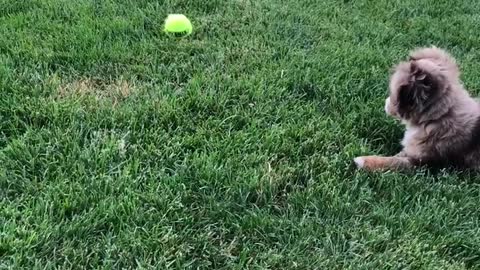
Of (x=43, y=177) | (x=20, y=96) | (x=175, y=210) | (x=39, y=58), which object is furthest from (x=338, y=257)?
(x=39, y=58)

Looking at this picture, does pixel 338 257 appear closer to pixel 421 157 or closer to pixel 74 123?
pixel 421 157

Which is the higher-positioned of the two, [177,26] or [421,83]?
[177,26]

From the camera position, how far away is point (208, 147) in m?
3.41

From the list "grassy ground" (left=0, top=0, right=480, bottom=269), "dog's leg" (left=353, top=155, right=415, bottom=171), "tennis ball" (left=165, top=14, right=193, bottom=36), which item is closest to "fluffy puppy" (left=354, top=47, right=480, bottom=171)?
"dog's leg" (left=353, top=155, right=415, bottom=171)

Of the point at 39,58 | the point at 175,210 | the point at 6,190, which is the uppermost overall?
the point at 39,58

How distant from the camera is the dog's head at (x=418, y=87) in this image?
3.46 meters

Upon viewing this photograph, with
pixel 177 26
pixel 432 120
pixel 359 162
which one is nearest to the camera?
pixel 359 162

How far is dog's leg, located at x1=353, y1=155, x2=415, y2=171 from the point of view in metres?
3.38

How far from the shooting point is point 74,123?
135 inches

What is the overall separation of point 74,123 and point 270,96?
1237mm

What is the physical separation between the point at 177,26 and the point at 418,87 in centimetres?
193

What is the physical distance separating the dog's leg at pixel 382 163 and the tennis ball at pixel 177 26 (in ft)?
6.02

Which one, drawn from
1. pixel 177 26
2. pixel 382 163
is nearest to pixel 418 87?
pixel 382 163

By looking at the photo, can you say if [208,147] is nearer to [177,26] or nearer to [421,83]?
[421,83]
